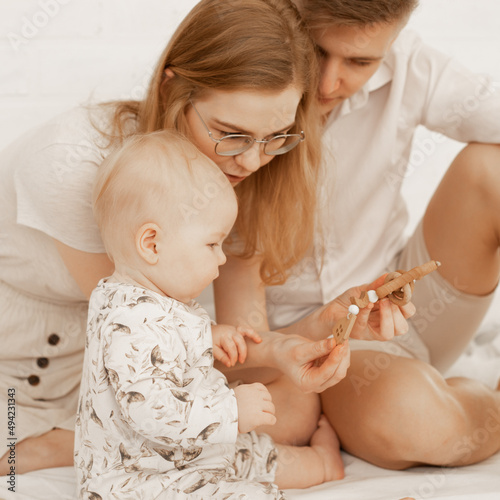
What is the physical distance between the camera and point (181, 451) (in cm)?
105

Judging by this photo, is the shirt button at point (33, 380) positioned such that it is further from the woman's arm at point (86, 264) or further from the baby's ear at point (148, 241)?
the baby's ear at point (148, 241)

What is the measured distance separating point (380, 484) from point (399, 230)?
63cm

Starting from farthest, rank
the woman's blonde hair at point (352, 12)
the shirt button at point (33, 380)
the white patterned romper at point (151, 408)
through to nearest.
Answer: the shirt button at point (33, 380) → the woman's blonde hair at point (352, 12) → the white patterned romper at point (151, 408)

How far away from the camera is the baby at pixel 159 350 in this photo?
0.98m

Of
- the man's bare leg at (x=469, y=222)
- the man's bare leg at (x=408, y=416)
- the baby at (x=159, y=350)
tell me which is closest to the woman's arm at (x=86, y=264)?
the baby at (x=159, y=350)

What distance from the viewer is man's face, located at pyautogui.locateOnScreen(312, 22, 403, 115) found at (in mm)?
1275

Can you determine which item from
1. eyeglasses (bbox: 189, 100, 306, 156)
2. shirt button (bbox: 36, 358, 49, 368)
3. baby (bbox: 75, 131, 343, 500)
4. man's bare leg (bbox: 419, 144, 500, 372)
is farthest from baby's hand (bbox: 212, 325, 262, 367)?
man's bare leg (bbox: 419, 144, 500, 372)

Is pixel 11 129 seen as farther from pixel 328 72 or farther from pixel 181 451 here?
pixel 181 451

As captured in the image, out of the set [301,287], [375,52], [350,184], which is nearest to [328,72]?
[375,52]

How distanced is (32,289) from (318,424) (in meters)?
0.59

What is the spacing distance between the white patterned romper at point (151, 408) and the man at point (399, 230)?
0.32 m

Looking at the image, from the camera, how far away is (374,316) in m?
1.18

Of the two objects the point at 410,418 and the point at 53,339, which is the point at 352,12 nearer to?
the point at 410,418

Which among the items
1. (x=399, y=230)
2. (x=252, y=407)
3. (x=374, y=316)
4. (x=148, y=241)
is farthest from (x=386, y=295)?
(x=399, y=230)
